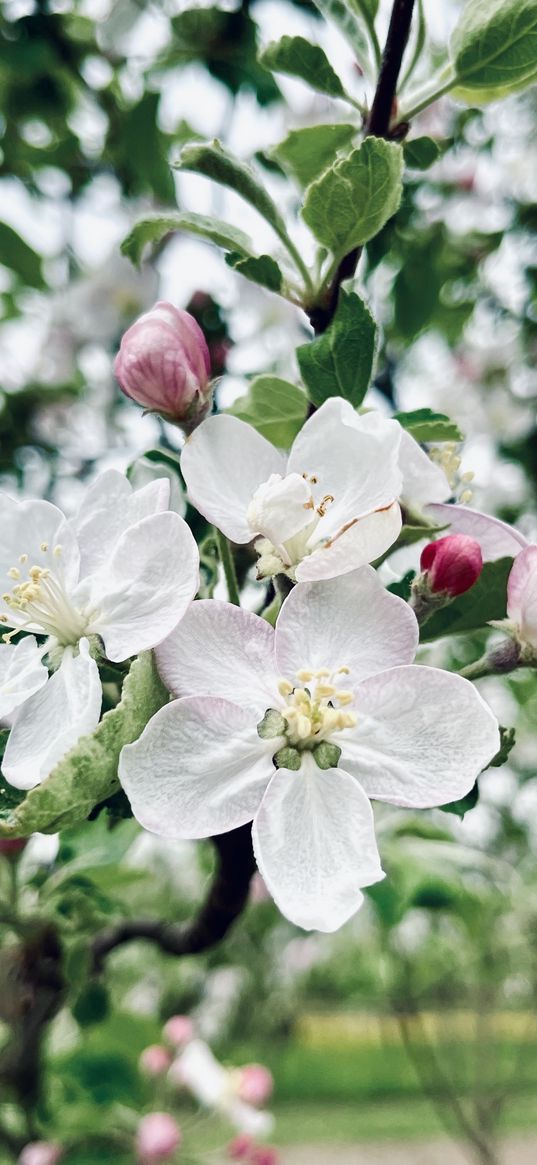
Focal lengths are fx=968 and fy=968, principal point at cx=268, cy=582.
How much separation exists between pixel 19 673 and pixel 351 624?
0.24m

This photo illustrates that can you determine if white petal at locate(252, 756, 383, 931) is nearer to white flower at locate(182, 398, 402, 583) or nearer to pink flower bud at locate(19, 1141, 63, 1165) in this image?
white flower at locate(182, 398, 402, 583)

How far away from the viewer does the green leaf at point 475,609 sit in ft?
2.47

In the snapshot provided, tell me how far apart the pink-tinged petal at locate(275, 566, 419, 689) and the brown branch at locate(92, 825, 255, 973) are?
0.25 metres

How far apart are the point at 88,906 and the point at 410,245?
128 cm

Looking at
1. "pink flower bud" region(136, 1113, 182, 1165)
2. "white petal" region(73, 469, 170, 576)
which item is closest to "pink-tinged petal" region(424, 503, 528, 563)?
"white petal" region(73, 469, 170, 576)

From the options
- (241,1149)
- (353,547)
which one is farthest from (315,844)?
(241,1149)

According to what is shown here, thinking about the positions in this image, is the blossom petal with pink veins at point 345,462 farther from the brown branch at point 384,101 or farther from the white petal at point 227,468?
the brown branch at point 384,101

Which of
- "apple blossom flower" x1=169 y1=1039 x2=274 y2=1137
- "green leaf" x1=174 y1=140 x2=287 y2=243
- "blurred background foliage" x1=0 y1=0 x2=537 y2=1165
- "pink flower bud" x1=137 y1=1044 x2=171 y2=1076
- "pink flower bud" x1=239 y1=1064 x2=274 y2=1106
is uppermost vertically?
"green leaf" x1=174 y1=140 x2=287 y2=243

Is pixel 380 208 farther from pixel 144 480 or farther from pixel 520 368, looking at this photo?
pixel 520 368

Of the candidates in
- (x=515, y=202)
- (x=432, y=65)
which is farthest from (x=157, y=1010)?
(x=432, y=65)

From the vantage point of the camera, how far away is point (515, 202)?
266cm

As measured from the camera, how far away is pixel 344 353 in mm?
688

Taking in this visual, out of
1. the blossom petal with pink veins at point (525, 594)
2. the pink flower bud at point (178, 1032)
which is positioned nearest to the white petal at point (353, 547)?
the blossom petal with pink veins at point (525, 594)

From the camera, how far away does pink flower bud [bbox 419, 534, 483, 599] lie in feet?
2.19
